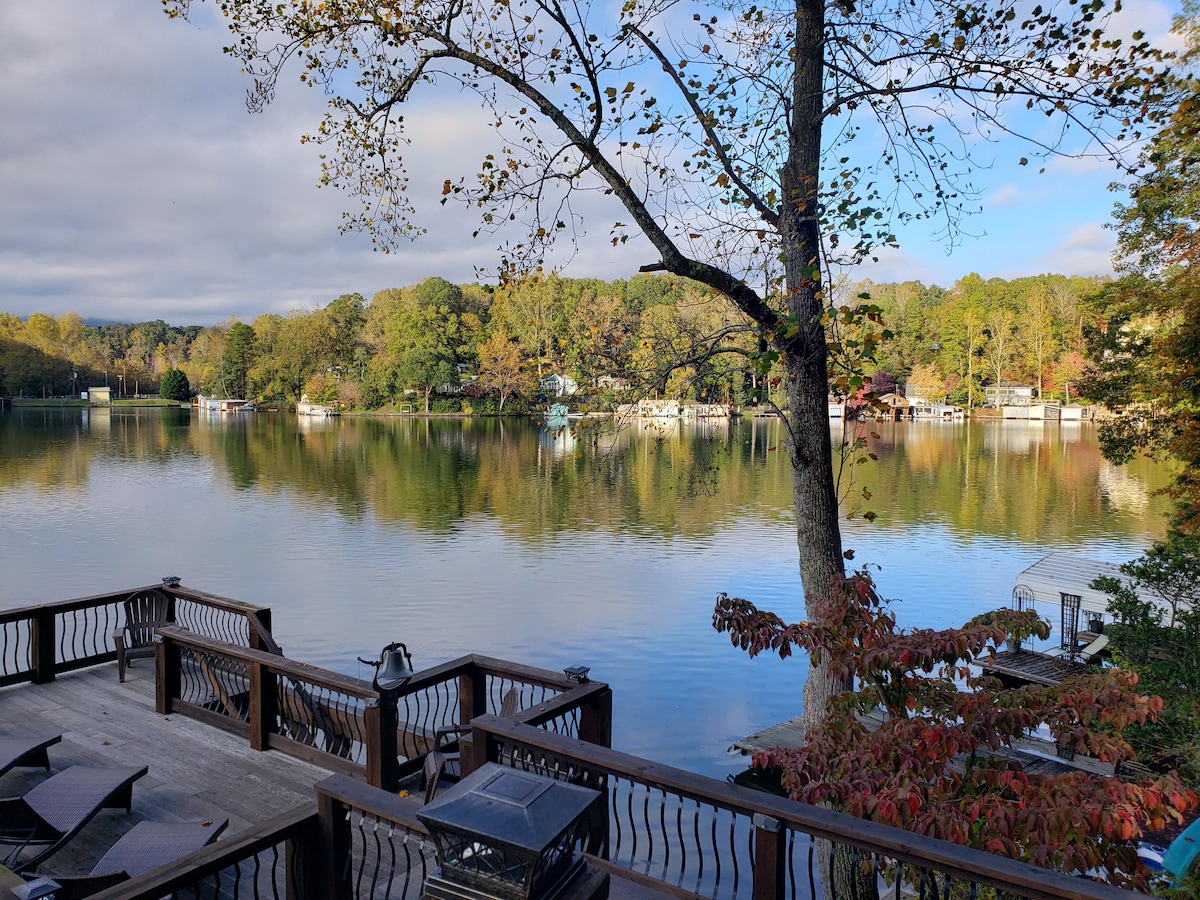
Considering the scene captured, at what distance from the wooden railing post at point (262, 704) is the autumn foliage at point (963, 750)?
11.3 ft

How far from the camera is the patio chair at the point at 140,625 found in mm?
7445

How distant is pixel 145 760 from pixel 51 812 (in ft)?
4.96

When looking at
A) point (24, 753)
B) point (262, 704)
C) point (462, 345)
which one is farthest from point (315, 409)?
point (24, 753)

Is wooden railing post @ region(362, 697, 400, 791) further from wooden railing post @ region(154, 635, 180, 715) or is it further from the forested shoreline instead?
the forested shoreline

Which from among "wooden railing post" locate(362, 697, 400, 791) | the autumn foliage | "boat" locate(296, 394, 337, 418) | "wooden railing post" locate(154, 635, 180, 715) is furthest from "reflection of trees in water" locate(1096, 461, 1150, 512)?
"boat" locate(296, 394, 337, 418)

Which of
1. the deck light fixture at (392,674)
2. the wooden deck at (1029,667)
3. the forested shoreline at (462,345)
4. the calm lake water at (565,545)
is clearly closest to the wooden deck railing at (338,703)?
the deck light fixture at (392,674)

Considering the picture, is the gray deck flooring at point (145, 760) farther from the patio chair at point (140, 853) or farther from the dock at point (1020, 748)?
the dock at point (1020, 748)

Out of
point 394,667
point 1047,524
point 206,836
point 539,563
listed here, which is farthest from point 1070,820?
point 1047,524

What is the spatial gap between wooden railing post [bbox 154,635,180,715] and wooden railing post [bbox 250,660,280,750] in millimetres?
1102

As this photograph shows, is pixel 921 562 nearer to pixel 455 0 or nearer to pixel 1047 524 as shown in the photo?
pixel 1047 524

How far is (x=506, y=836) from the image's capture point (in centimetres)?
197

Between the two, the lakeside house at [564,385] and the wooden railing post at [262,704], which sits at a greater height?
the lakeside house at [564,385]

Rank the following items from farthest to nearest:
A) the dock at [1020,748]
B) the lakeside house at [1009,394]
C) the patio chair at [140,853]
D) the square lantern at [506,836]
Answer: the lakeside house at [1009,394] → the dock at [1020,748] → the patio chair at [140,853] → the square lantern at [506,836]

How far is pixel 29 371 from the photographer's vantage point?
95.6 meters
